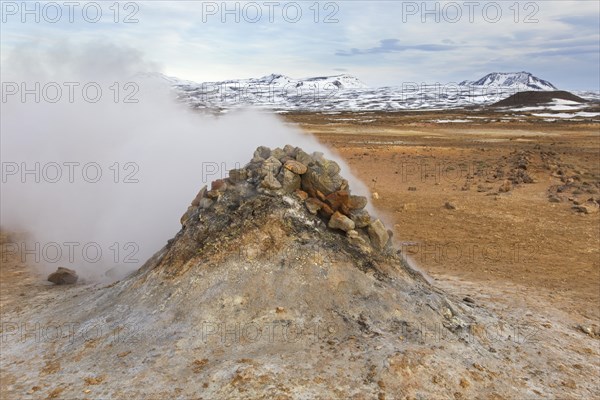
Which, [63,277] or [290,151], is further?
A: [63,277]

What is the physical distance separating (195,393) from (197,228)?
1910 mm

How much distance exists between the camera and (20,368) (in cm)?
421

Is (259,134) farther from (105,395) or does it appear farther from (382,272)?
(105,395)

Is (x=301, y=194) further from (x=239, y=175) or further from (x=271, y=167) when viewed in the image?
(x=239, y=175)

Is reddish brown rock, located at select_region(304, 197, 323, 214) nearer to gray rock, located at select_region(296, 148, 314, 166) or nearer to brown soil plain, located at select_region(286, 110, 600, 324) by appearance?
gray rock, located at select_region(296, 148, 314, 166)

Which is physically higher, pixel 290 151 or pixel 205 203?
pixel 290 151

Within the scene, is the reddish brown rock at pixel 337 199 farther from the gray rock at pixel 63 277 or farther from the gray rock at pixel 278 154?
the gray rock at pixel 63 277

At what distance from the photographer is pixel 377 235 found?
5.11 meters

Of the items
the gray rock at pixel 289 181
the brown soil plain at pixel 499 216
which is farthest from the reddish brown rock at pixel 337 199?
the brown soil plain at pixel 499 216

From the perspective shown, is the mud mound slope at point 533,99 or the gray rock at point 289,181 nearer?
the gray rock at point 289,181

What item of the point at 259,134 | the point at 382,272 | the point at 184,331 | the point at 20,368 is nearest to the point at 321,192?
the point at 382,272

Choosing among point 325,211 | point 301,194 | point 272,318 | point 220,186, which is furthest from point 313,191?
point 272,318

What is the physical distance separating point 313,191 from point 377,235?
30.7 inches

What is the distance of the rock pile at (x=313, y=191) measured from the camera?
16.6 feet
